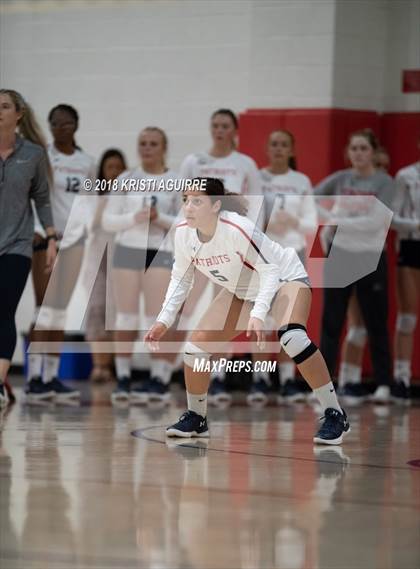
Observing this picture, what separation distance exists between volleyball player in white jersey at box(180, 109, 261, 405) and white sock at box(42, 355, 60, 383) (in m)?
1.15

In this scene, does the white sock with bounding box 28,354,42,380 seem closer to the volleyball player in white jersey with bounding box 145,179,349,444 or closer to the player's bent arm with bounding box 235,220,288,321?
the volleyball player in white jersey with bounding box 145,179,349,444

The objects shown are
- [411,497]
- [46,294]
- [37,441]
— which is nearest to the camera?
[411,497]

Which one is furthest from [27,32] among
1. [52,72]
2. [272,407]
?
[272,407]

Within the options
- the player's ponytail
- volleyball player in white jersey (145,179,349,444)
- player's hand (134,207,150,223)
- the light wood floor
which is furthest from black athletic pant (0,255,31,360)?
player's hand (134,207,150,223)

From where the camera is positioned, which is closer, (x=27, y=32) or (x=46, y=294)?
(x=46, y=294)

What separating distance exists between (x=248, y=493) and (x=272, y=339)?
536cm

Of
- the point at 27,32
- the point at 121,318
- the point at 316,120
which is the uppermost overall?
the point at 27,32

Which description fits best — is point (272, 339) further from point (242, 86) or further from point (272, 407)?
point (242, 86)

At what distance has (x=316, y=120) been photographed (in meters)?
10.5

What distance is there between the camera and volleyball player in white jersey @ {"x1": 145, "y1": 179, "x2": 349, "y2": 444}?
21.1 ft

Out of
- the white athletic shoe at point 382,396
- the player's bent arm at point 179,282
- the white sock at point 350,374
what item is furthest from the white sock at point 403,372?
the player's bent arm at point 179,282

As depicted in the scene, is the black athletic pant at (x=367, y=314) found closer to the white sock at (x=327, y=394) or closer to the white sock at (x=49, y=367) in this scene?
the white sock at (x=49, y=367)

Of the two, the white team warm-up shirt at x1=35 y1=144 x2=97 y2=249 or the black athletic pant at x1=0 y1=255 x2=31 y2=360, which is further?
the white team warm-up shirt at x1=35 y1=144 x2=97 y2=249

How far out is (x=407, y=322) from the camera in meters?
9.78
